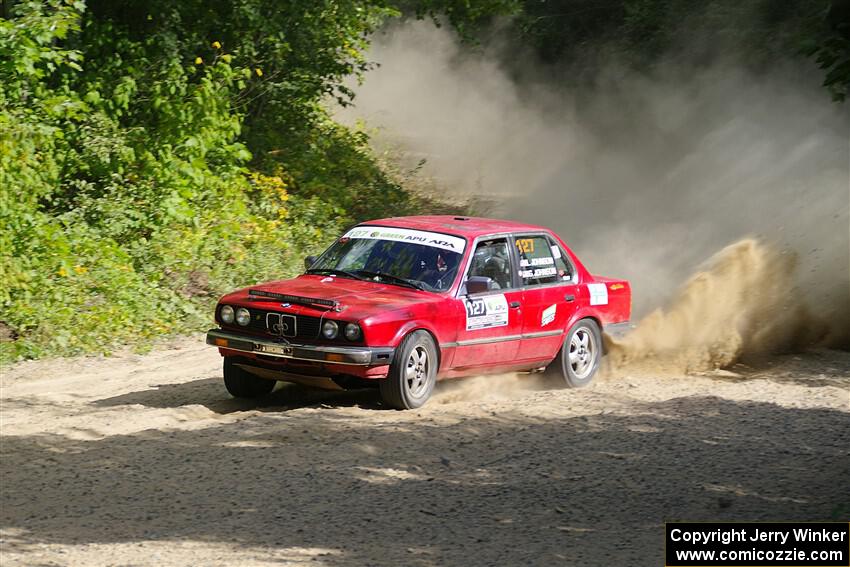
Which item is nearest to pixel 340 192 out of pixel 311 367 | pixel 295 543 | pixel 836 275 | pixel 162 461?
pixel 836 275

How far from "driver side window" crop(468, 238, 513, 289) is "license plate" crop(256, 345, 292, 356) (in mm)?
1962

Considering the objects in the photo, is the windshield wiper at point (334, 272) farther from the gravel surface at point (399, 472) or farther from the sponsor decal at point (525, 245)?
the sponsor decal at point (525, 245)

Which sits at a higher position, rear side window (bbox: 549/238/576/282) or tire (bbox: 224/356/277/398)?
rear side window (bbox: 549/238/576/282)

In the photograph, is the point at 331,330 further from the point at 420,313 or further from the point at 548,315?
the point at 548,315

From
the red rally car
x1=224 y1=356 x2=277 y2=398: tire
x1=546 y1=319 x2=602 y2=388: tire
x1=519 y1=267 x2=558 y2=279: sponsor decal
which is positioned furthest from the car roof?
x1=224 y1=356 x2=277 y2=398: tire

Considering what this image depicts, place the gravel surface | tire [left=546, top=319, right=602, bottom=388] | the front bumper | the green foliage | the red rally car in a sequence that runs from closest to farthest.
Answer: the gravel surface → the front bumper → the red rally car → tire [left=546, top=319, right=602, bottom=388] → the green foliage

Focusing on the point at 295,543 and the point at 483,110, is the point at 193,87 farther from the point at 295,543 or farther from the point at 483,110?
the point at 483,110

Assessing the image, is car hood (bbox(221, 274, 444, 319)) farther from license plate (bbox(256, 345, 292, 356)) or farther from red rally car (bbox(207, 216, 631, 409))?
license plate (bbox(256, 345, 292, 356))

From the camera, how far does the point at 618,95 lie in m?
30.5

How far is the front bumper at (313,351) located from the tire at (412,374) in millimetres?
127

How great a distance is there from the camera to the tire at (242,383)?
10.0 m

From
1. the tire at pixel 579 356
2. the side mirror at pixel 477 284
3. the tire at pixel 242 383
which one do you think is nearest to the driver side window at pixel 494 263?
the side mirror at pixel 477 284

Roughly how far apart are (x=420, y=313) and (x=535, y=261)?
6.17ft

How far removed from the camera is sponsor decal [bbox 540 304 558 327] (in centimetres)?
1097
